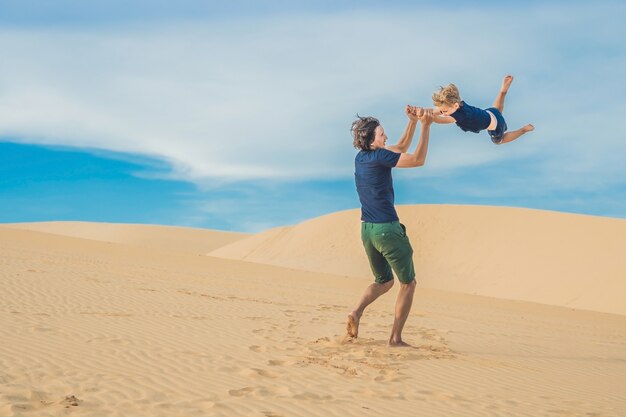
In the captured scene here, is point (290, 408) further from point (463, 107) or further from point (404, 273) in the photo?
point (463, 107)

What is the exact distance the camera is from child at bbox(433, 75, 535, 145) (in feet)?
22.1

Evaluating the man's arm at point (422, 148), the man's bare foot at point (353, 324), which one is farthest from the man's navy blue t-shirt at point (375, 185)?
the man's bare foot at point (353, 324)

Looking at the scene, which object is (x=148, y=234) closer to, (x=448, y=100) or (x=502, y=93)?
(x=502, y=93)

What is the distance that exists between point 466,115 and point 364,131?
101 cm

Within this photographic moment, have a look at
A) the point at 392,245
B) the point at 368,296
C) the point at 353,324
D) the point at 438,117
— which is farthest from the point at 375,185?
the point at 353,324

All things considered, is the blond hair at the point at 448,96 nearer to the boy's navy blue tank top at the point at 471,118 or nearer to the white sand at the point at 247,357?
the boy's navy blue tank top at the point at 471,118

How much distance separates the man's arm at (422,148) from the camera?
6430 millimetres

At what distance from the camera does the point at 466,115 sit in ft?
22.3

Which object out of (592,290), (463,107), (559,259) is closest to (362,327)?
(463,107)

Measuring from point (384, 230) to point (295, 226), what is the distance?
123 feet

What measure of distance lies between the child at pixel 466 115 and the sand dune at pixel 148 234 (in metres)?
67.2

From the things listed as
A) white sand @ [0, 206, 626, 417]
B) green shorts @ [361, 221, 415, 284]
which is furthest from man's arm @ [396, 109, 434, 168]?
white sand @ [0, 206, 626, 417]

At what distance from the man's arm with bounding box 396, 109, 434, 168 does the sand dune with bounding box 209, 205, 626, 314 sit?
22.2 m

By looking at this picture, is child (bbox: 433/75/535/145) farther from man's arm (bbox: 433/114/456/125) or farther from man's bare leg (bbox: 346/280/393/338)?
man's bare leg (bbox: 346/280/393/338)
